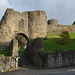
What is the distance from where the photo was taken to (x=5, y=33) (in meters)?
32.7

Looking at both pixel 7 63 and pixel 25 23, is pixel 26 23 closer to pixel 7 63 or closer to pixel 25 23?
pixel 25 23

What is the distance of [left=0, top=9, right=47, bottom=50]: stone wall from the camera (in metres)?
33.6

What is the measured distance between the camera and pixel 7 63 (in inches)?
669

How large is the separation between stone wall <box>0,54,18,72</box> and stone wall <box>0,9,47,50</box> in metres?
16.5

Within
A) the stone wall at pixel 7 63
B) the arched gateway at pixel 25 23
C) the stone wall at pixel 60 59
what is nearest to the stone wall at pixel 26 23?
the arched gateway at pixel 25 23

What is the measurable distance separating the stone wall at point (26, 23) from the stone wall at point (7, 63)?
1649cm

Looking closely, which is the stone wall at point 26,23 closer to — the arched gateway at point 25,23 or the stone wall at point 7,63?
the arched gateway at point 25,23

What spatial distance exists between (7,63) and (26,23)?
20869 millimetres

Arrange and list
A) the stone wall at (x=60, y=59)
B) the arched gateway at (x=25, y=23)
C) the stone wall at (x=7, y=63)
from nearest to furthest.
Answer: the stone wall at (x=7, y=63) < the stone wall at (x=60, y=59) < the arched gateway at (x=25, y=23)

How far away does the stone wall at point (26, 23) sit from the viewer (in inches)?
1324

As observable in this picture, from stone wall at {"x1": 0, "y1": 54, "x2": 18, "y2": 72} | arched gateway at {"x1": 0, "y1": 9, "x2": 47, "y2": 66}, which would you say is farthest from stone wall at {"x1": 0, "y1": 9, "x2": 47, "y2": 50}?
stone wall at {"x1": 0, "y1": 54, "x2": 18, "y2": 72}

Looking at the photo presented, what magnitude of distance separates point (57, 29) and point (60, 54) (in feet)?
77.2

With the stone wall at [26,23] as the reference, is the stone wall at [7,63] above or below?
below

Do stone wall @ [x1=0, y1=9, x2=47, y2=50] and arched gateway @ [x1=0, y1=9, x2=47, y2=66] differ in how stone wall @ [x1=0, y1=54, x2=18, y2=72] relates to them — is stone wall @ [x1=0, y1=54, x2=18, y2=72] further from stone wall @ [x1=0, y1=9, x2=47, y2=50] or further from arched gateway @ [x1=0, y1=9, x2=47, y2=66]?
stone wall @ [x1=0, y1=9, x2=47, y2=50]
